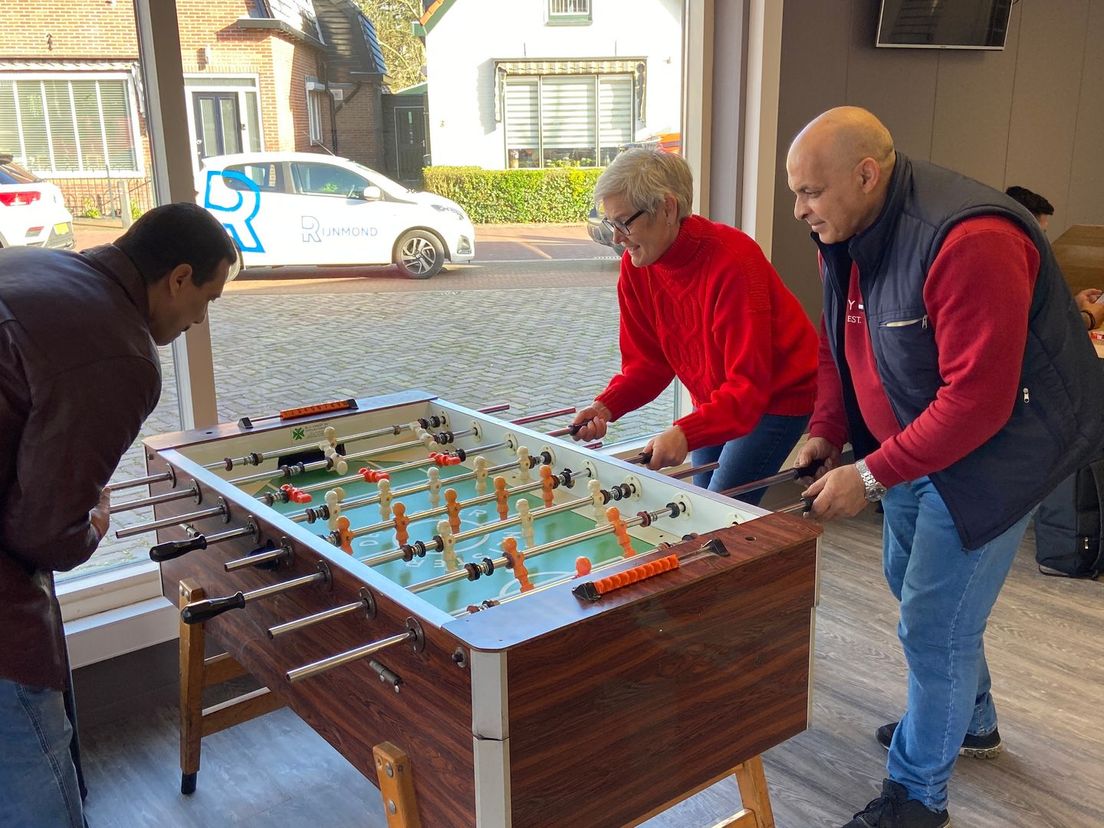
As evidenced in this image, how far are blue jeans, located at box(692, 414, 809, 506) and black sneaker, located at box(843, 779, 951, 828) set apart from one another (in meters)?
0.79

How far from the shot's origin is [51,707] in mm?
1568

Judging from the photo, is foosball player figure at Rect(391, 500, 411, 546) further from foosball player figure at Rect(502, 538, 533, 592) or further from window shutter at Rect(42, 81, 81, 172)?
window shutter at Rect(42, 81, 81, 172)

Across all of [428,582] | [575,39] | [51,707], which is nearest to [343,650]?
[428,582]

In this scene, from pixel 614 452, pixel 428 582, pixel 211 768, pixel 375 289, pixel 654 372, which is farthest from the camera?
pixel 614 452

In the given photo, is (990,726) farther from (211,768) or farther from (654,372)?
(211,768)

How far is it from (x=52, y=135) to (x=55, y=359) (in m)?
1.53

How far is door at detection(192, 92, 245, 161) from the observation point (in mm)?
2744

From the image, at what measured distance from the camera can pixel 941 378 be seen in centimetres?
185

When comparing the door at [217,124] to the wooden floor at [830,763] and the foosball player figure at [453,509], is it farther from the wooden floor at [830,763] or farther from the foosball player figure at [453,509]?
the wooden floor at [830,763]

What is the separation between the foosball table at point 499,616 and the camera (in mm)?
1366

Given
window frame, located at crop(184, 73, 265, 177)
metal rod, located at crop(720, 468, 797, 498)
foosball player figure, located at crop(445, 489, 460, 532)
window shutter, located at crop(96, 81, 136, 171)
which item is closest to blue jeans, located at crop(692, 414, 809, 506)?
metal rod, located at crop(720, 468, 797, 498)

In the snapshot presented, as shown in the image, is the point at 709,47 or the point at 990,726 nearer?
the point at 990,726

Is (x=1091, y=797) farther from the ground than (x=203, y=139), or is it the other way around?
(x=203, y=139)

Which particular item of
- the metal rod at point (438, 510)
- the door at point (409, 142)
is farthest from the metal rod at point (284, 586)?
the door at point (409, 142)
